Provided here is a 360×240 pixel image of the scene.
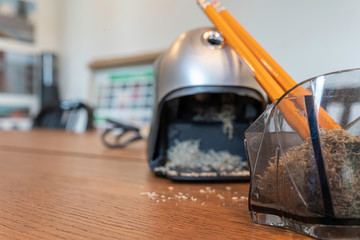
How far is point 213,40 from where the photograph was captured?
37 centimetres

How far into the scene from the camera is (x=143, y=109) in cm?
155

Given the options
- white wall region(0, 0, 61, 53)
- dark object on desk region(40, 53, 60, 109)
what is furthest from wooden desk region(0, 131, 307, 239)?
white wall region(0, 0, 61, 53)

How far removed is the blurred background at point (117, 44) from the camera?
312 millimetres

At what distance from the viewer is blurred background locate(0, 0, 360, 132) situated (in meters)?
0.31

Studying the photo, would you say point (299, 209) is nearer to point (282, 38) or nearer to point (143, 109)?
point (282, 38)

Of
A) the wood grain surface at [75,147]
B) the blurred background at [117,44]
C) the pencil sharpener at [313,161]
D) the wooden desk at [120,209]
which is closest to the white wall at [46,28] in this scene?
the blurred background at [117,44]

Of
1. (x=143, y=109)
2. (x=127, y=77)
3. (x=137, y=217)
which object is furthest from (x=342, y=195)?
(x=127, y=77)

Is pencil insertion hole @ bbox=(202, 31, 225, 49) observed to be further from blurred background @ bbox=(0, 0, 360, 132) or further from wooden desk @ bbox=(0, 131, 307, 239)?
wooden desk @ bbox=(0, 131, 307, 239)

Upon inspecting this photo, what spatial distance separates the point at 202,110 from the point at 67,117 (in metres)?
1.58

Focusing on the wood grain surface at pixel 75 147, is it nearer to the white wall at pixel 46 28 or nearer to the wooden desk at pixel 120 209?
the wooden desk at pixel 120 209

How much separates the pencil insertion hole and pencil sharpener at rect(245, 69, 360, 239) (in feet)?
0.55

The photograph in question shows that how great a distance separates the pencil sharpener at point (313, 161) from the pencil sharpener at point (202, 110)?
12cm

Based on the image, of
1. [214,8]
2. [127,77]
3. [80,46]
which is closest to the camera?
[214,8]

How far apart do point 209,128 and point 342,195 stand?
25 cm
